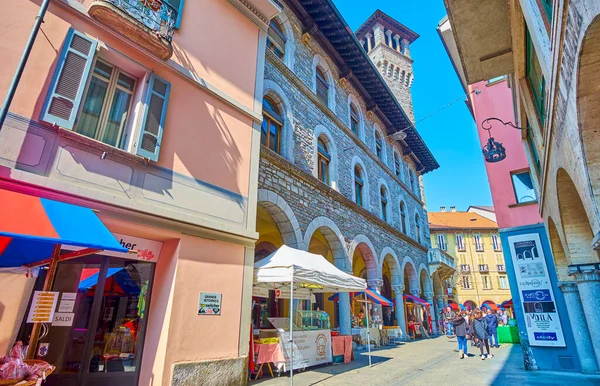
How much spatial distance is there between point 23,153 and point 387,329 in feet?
48.5

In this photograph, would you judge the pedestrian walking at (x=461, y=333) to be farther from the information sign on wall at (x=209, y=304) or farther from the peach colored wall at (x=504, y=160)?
the information sign on wall at (x=209, y=304)

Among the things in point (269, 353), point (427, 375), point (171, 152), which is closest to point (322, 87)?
point (171, 152)

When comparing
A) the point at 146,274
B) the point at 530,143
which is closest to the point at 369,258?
the point at 530,143

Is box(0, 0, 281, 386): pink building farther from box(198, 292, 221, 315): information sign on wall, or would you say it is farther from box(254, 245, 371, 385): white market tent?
box(254, 245, 371, 385): white market tent

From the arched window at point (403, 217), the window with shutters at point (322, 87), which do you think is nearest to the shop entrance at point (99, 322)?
the window with shutters at point (322, 87)

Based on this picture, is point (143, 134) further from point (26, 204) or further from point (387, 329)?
point (387, 329)

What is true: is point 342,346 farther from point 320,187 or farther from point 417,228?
point 417,228

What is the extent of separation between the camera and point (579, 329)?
289 inches

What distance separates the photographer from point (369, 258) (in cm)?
1350

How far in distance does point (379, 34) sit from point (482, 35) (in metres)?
26.2

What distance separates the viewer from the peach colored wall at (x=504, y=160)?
31.4 ft

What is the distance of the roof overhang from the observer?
561 cm

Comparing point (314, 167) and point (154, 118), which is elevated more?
point (314, 167)

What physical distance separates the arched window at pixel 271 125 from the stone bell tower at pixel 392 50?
2064 cm
